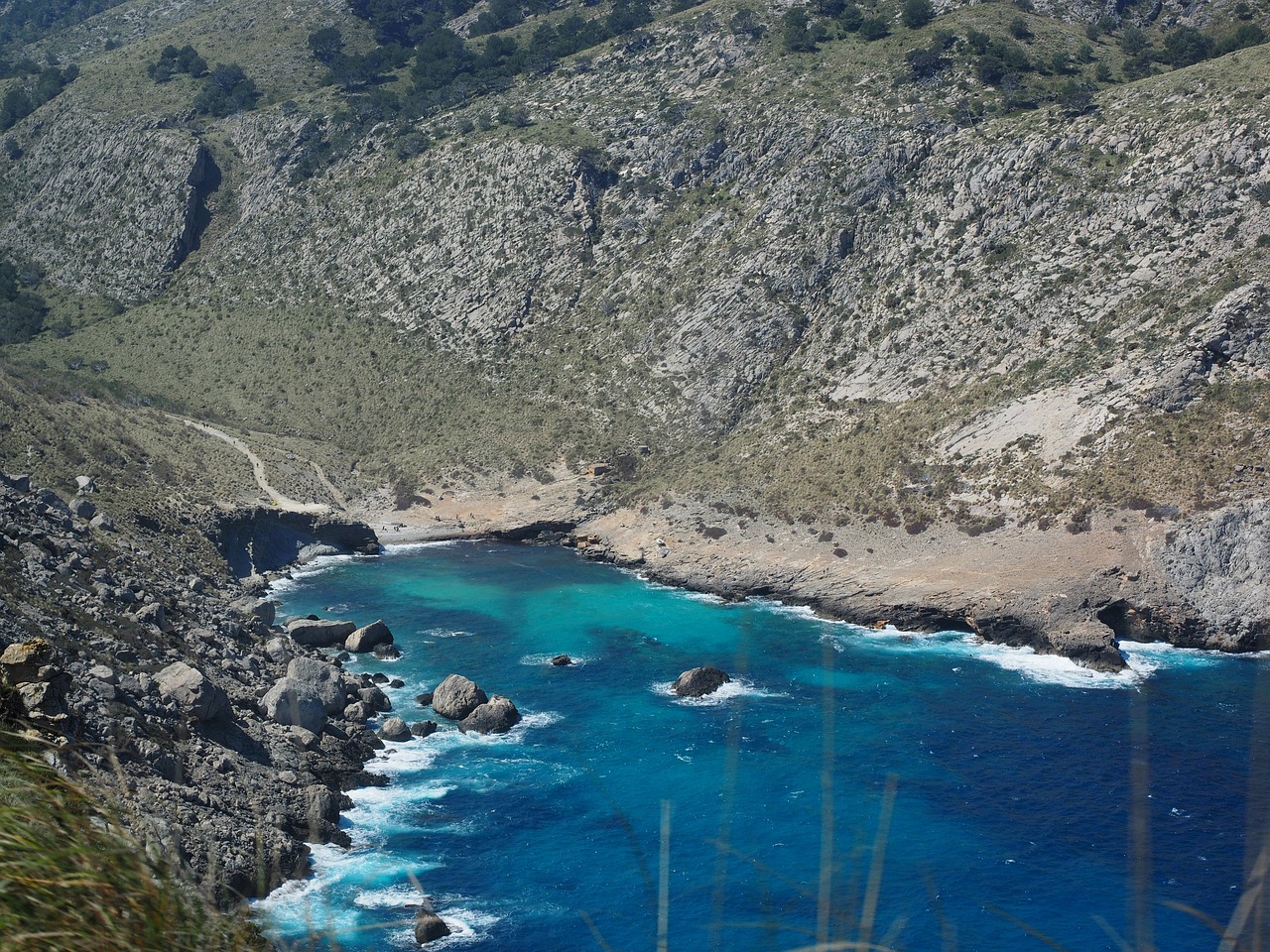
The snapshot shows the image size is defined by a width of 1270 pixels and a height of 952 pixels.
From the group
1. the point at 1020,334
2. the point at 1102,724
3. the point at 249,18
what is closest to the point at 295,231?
the point at 249,18

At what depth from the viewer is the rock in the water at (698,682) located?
1874 inches

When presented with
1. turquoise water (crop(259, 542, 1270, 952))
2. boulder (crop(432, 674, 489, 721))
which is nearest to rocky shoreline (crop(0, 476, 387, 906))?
turquoise water (crop(259, 542, 1270, 952))

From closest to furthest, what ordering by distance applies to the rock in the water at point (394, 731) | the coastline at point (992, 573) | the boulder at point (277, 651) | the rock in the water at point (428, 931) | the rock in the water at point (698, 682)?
1. the rock in the water at point (428, 931)
2. the rock in the water at point (394, 731)
3. the boulder at point (277, 651)
4. the rock in the water at point (698, 682)
5. the coastline at point (992, 573)

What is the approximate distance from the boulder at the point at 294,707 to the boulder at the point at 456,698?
5.83 meters

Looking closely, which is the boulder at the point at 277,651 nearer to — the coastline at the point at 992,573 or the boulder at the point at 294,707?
the boulder at the point at 294,707

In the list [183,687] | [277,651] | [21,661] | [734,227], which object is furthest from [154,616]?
[734,227]

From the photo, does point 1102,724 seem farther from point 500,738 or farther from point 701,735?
point 500,738

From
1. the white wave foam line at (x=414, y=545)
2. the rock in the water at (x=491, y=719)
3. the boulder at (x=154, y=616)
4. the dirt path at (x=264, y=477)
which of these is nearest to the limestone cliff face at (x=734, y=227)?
the dirt path at (x=264, y=477)

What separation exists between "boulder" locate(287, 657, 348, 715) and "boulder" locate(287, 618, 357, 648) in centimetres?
974

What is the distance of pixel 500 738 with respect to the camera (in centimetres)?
4250

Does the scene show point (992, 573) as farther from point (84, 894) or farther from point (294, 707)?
point (84, 894)

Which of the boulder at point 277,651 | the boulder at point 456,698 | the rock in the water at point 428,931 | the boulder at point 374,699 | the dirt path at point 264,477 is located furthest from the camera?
the dirt path at point 264,477

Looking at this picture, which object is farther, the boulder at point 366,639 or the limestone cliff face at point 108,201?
the limestone cliff face at point 108,201

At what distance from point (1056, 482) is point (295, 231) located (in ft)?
269
